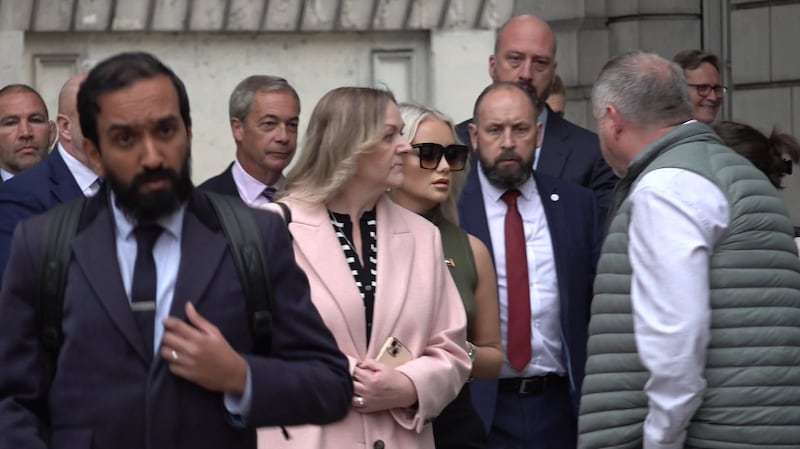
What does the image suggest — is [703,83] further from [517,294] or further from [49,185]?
[49,185]

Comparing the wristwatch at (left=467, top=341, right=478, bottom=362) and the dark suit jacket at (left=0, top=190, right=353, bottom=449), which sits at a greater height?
the dark suit jacket at (left=0, top=190, right=353, bottom=449)

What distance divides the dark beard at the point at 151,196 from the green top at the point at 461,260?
2.24 metres

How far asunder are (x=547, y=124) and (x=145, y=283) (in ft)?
13.2

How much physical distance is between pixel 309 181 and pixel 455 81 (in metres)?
5.11

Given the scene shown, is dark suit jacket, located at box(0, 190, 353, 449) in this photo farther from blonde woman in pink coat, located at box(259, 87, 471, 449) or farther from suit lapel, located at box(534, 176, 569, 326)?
suit lapel, located at box(534, 176, 569, 326)

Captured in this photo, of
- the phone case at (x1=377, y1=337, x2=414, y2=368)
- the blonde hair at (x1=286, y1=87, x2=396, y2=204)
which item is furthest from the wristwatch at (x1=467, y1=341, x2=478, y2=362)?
the blonde hair at (x1=286, y1=87, x2=396, y2=204)

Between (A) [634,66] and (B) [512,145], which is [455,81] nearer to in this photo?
(B) [512,145]

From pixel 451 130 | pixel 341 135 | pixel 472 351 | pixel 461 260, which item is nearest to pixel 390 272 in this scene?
pixel 341 135

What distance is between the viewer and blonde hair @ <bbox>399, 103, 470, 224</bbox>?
6.38 metres

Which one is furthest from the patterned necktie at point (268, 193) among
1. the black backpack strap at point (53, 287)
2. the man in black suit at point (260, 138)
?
the black backpack strap at point (53, 287)

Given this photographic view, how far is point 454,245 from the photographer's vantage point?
20.3ft

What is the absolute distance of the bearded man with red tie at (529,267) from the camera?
6543mm

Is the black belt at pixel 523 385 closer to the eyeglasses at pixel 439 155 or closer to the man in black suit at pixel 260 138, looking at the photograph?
the eyeglasses at pixel 439 155

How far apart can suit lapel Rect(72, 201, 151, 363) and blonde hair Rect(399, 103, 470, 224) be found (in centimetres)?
254
